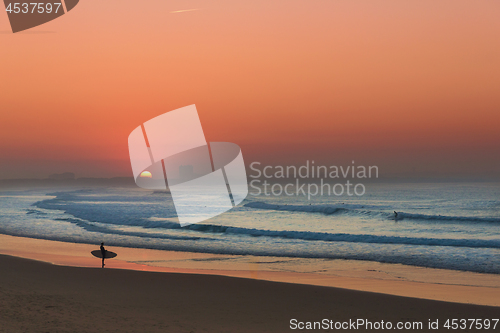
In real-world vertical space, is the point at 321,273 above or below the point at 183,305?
below

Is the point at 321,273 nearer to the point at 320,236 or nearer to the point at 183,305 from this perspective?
the point at 183,305

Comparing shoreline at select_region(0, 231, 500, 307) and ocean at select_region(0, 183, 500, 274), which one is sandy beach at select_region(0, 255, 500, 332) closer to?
shoreline at select_region(0, 231, 500, 307)

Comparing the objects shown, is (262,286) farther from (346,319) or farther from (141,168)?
(141,168)

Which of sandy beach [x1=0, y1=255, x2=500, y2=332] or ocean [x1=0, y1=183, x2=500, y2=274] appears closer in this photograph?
sandy beach [x1=0, y1=255, x2=500, y2=332]

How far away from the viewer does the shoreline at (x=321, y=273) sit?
10.3 m

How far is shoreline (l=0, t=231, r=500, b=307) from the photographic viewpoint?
10320 millimetres

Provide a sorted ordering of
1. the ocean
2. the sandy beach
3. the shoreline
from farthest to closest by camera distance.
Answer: the ocean
the shoreline
the sandy beach

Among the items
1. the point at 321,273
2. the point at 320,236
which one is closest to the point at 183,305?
the point at 321,273

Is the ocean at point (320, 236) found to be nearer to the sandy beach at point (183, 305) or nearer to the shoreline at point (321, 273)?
the shoreline at point (321, 273)

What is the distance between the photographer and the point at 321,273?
12688 millimetres

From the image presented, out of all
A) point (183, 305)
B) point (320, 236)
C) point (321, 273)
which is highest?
point (183, 305)

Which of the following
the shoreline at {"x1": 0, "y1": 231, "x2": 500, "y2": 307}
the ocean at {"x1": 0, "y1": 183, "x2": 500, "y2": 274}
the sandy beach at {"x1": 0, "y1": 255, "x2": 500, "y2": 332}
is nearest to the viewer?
the sandy beach at {"x1": 0, "y1": 255, "x2": 500, "y2": 332}

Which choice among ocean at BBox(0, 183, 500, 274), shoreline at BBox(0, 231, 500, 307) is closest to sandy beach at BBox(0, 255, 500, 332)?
shoreline at BBox(0, 231, 500, 307)

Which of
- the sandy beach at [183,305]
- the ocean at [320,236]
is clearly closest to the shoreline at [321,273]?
the sandy beach at [183,305]
